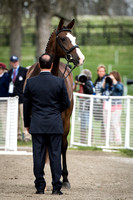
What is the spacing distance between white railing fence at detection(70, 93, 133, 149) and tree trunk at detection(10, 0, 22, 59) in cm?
832

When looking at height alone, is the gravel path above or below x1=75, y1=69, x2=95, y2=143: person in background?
below

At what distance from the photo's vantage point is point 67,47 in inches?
268

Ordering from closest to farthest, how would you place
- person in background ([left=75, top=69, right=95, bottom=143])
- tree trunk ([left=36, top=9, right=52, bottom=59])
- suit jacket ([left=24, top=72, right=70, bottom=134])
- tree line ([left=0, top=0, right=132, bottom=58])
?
suit jacket ([left=24, top=72, right=70, bottom=134]) → person in background ([left=75, top=69, right=95, bottom=143]) → tree line ([left=0, top=0, right=132, bottom=58]) → tree trunk ([left=36, top=9, right=52, bottom=59])

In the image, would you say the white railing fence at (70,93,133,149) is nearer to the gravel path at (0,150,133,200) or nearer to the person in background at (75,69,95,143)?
the person in background at (75,69,95,143)

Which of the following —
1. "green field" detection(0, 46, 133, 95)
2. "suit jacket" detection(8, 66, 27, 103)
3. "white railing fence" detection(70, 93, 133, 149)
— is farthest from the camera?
"green field" detection(0, 46, 133, 95)

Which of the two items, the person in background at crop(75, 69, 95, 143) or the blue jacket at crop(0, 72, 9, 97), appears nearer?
the person in background at crop(75, 69, 95, 143)

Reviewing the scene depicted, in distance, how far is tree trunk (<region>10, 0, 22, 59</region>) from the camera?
1889cm

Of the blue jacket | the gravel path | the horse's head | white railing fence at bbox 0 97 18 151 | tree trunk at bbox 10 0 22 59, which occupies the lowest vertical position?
the gravel path

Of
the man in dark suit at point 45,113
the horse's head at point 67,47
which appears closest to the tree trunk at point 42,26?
the horse's head at point 67,47

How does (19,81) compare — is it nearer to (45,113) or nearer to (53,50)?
(53,50)

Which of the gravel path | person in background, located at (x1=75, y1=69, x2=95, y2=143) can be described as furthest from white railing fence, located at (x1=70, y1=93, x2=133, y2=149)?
the gravel path

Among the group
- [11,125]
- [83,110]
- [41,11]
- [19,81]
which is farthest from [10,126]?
[41,11]

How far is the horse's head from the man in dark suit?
565 mm

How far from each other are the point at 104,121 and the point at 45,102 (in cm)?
549
